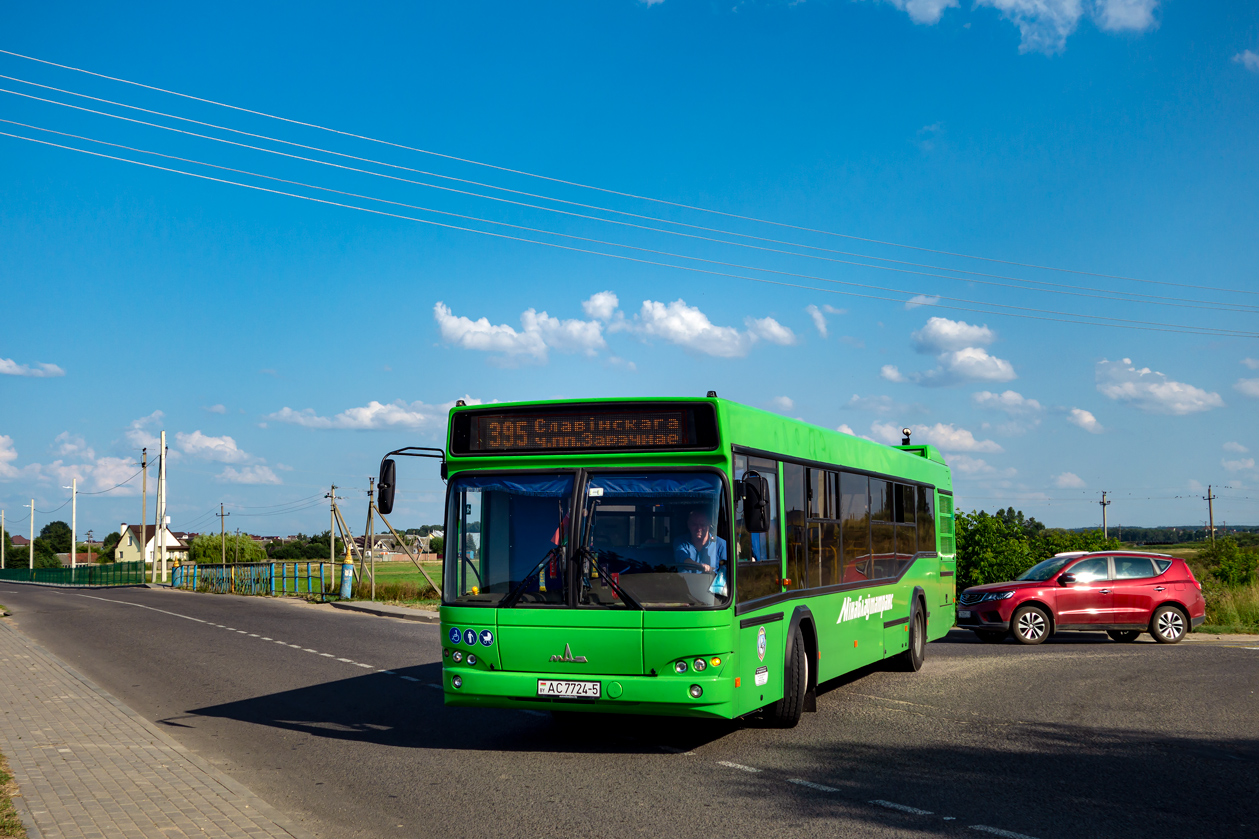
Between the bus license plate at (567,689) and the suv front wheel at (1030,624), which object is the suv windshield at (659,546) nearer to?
the bus license plate at (567,689)

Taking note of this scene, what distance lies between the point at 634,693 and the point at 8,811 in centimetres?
414

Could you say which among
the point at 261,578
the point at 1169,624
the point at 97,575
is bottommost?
the point at 97,575

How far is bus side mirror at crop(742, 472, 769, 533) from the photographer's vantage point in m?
8.08

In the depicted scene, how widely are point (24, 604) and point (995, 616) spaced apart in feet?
119

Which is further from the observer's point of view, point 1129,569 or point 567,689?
point 1129,569

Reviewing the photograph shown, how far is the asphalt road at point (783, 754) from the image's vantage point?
6.48 meters

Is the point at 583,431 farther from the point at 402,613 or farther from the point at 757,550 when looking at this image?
the point at 402,613

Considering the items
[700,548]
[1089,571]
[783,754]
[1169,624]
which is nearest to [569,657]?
[700,548]

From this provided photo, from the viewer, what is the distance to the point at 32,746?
9203mm

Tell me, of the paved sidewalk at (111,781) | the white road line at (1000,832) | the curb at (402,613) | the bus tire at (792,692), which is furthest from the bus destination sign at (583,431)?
the curb at (402,613)

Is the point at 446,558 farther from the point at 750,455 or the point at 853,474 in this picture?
the point at 853,474

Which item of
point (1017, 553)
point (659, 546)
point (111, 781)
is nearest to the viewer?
point (111, 781)

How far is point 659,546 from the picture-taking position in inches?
324

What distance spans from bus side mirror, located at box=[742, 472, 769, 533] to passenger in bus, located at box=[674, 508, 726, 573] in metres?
0.28
